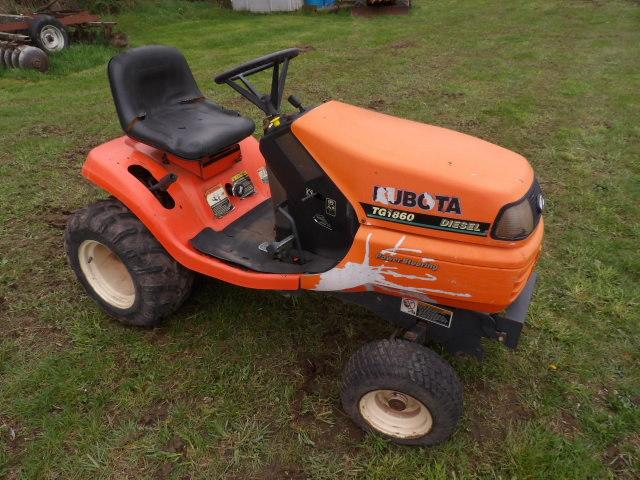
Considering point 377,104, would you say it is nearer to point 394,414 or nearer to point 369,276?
point 369,276

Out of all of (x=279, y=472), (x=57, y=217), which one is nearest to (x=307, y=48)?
(x=57, y=217)

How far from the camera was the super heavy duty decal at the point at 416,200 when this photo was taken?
5.69 feet

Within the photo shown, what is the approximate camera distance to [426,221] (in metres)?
1.79

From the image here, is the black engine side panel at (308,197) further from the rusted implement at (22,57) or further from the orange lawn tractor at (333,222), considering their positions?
the rusted implement at (22,57)

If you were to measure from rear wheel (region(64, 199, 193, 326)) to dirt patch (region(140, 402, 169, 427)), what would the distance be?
484 millimetres

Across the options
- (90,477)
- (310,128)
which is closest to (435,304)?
(310,128)

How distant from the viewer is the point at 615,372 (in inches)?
96.7

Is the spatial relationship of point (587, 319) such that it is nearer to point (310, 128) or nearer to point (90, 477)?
point (310, 128)

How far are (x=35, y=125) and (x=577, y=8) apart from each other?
12364mm

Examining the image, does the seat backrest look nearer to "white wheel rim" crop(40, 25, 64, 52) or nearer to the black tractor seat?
the black tractor seat

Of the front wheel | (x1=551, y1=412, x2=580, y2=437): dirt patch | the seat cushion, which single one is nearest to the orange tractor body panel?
the front wheel

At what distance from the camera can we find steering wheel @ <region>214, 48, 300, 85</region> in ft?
7.30

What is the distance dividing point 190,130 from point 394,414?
1754 mm

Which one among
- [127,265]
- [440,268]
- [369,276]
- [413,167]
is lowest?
[127,265]
